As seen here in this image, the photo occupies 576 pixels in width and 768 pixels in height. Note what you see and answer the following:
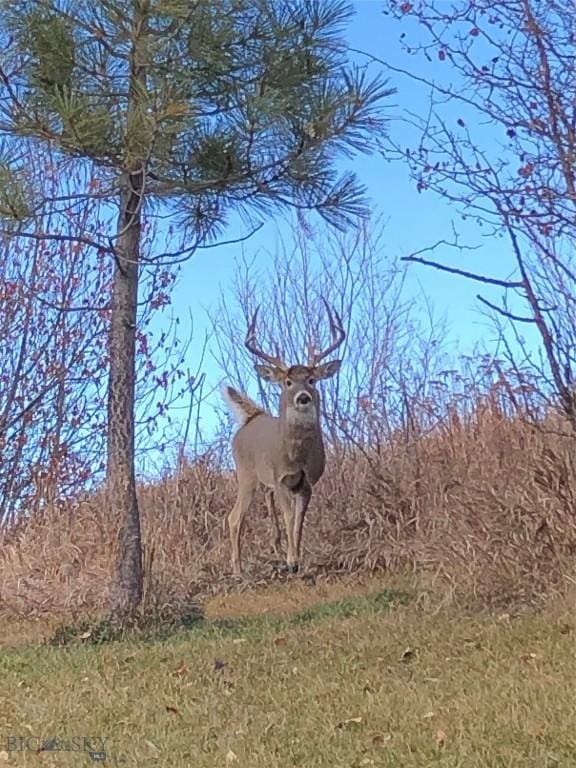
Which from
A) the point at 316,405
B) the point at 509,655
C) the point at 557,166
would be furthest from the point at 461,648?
the point at 316,405

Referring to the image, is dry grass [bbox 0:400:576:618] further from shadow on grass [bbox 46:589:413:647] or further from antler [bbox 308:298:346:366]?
antler [bbox 308:298:346:366]

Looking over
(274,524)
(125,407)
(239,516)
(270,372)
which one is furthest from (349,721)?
(274,524)

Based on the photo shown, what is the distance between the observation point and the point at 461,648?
539cm

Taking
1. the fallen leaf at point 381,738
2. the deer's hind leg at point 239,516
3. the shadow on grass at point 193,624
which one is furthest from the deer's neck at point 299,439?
the fallen leaf at point 381,738

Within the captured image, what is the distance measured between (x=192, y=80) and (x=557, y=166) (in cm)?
214

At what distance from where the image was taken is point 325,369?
31.7 feet

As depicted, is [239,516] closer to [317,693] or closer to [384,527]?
[384,527]

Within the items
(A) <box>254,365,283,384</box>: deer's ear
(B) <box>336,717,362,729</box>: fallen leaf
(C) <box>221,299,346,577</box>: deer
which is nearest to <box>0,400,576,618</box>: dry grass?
(C) <box>221,299,346,577</box>: deer

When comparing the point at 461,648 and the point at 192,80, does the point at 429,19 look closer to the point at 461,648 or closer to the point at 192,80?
the point at 192,80

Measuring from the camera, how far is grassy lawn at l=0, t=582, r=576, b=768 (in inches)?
150

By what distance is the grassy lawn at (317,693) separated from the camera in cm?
381

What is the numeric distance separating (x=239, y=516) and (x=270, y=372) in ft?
5.15

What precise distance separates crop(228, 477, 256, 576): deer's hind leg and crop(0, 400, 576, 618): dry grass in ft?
→ 0.56

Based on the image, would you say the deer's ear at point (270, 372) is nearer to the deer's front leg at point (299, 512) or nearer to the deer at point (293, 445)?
the deer at point (293, 445)
